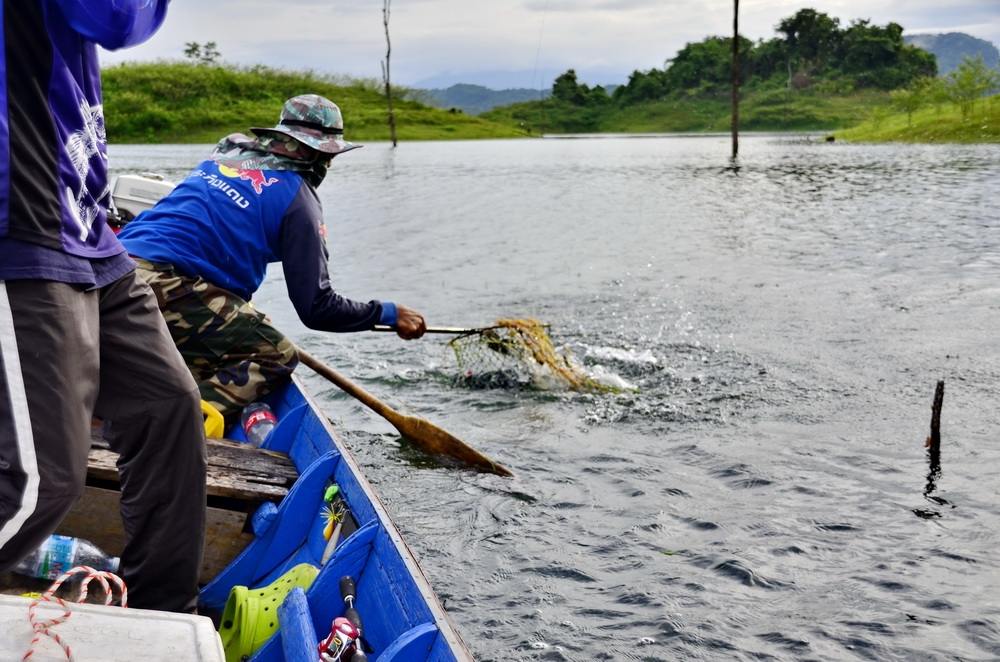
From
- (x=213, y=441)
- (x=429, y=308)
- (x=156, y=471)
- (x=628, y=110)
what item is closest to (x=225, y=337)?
(x=213, y=441)

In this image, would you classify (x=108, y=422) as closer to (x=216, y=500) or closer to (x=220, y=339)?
(x=216, y=500)

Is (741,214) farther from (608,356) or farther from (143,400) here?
(143,400)

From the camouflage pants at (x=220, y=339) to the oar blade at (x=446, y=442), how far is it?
1.68 meters

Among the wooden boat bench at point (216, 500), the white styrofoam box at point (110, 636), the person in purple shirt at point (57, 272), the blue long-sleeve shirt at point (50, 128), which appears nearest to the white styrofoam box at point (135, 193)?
the wooden boat bench at point (216, 500)

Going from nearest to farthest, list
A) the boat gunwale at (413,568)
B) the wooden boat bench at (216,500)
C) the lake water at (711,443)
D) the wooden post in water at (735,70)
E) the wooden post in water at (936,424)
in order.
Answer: the boat gunwale at (413,568) → the wooden boat bench at (216,500) → the lake water at (711,443) → the wooden post in water at (936,424) → the wooden post in water at (735,70)

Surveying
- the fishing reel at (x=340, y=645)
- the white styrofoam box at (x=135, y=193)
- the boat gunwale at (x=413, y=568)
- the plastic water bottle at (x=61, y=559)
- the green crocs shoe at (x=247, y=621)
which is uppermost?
the white styrofoam box at (x=135, y=193)

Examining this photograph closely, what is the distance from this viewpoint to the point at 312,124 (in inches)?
235

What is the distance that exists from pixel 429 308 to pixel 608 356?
4.51 meters

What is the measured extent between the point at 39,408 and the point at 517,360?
7.37 meters

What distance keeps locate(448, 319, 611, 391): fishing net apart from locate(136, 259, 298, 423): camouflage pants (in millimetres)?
3090

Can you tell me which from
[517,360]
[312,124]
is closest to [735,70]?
[517,360]

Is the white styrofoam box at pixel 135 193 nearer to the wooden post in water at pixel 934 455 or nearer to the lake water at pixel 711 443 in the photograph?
the lake water at pixel 711 443

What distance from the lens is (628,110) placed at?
110312 millimetres

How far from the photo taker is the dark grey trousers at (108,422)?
2.74 metres
